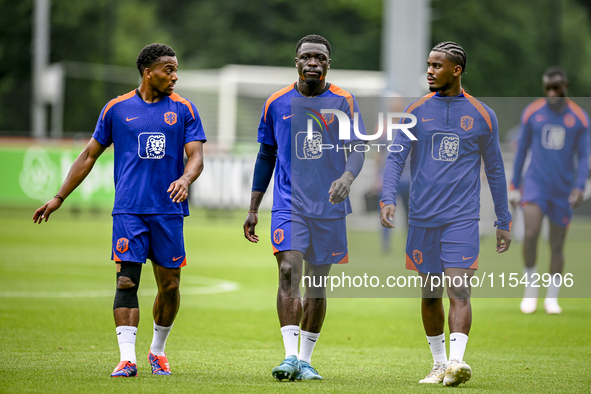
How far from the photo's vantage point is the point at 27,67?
40188 millimetres

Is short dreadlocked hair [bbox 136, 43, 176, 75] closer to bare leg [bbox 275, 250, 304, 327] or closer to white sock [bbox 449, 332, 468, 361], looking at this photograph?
bare leg [bbox 275, 250, 304, 327]

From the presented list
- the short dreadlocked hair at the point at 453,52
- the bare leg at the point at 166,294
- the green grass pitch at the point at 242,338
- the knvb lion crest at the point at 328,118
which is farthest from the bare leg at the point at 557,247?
the bare leg at the point at 166,294

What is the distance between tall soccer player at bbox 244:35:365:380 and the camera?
625cm

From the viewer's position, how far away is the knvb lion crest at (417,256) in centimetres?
625

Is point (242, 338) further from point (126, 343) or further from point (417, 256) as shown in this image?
point (417, 256)

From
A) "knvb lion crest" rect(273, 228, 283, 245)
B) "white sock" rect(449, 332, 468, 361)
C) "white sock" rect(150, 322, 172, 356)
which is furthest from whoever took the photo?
"white sock" rect(150, 322, 172, 356)

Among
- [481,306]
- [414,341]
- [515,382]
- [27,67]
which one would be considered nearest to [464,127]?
[515,382]

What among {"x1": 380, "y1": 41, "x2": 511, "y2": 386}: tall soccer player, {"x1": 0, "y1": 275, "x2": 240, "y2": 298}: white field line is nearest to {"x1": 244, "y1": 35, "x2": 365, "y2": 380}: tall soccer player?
{"x1": 380, "y1": 41, "x2": 511, "y2": 386}: tall soccer player

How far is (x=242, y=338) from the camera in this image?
8.39m

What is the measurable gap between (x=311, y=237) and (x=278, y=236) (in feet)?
0.81

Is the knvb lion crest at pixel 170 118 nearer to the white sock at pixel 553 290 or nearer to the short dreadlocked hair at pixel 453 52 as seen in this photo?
the short dreadlocked hair at pixel 453 52

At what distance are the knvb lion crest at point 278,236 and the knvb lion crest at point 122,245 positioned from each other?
102cm

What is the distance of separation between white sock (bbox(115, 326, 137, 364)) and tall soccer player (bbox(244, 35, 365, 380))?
1.03m

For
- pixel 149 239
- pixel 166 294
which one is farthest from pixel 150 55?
pixel 166 294
